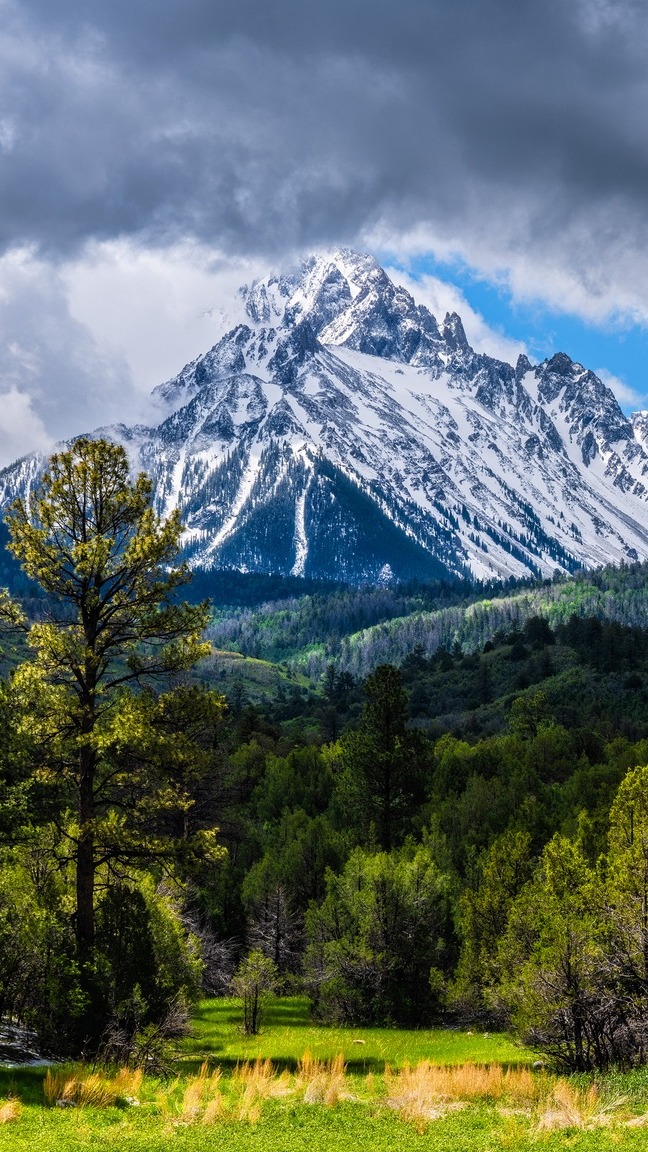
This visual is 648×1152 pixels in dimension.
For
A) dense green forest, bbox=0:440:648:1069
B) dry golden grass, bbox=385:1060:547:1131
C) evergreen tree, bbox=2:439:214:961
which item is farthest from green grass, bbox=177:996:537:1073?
evergreen tree, bbox=2:439:214:961

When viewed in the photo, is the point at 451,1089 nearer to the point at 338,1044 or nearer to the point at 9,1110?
the point at 9,1110

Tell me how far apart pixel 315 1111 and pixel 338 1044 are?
17.5 m

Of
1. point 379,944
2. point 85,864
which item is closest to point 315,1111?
point 85,864

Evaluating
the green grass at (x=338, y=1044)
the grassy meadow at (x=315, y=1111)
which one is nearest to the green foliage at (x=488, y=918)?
the green grass at (x=338, y=1044)

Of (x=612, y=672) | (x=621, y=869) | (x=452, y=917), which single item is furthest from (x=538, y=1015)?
(x=612, y=672)

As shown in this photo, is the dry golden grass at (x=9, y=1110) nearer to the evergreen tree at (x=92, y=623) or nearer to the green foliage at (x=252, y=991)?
the evergreen tree at (x=92, y=623)

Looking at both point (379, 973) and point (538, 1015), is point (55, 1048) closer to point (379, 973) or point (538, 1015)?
point (538, 1015)

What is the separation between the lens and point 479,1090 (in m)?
25.3

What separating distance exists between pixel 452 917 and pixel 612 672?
499 feet

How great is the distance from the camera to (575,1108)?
22.5 metres

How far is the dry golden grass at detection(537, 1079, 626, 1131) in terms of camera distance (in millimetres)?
21250

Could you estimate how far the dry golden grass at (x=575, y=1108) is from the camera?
21250mm

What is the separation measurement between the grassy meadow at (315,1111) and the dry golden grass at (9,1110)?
0.11 ft

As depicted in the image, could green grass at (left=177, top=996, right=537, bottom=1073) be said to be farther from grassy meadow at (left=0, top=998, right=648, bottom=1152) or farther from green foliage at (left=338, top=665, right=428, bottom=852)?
green foliage at (left=338, top=665, right=428, bottom=852)
